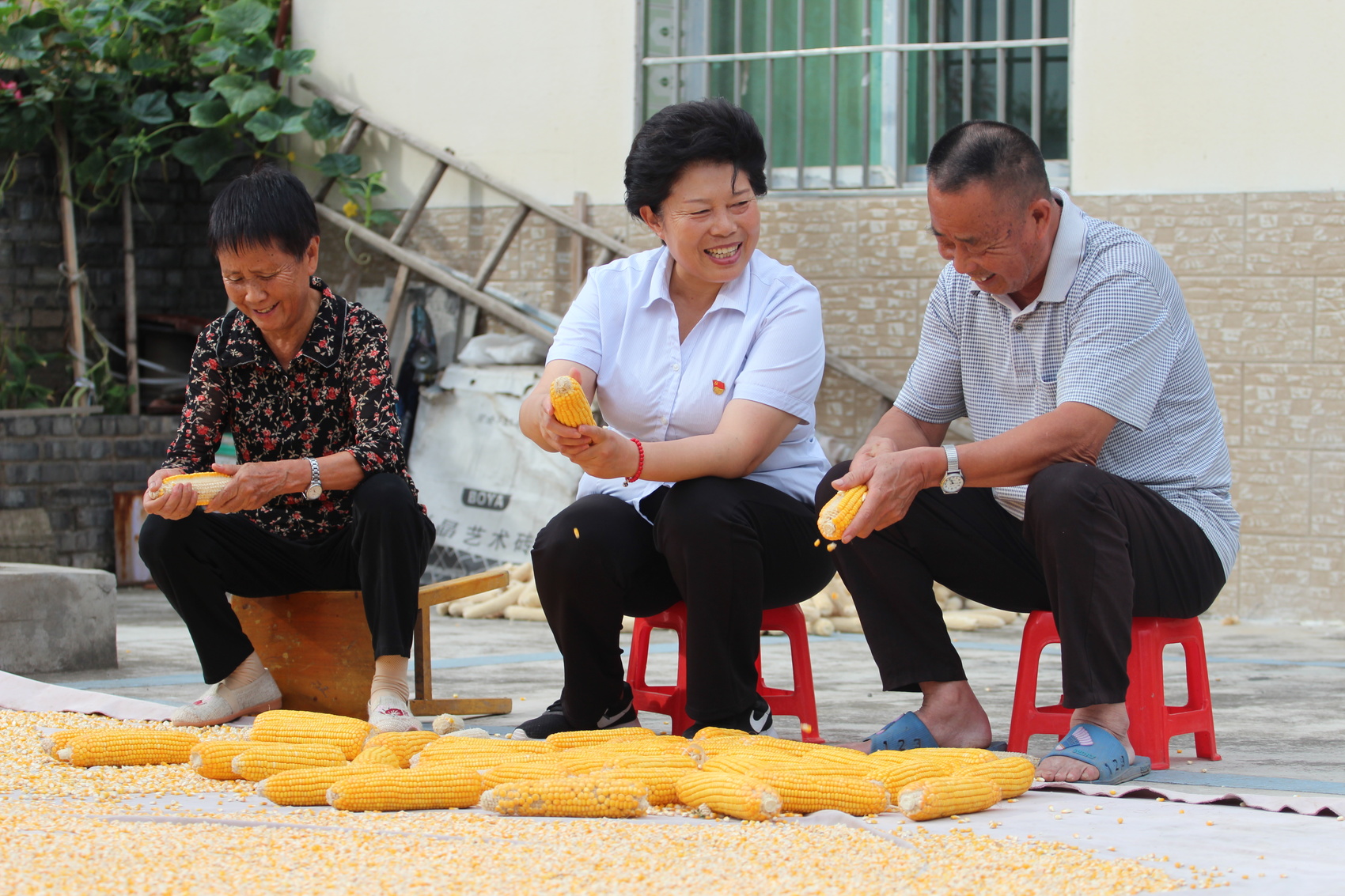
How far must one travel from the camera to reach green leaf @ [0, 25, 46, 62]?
680 centimetres

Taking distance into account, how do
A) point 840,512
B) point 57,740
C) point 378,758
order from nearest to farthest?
1. point 378,758
2. point 840,512
3. point 57,740

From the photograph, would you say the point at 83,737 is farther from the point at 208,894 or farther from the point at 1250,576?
the point at 1250,576

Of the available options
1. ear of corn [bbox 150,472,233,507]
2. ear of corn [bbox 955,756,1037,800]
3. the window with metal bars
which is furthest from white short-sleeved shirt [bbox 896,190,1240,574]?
the window with metal bars

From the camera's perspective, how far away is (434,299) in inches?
282

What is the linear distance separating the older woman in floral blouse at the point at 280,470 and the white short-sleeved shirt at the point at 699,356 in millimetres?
487

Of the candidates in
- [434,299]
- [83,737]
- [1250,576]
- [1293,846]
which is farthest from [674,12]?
[1293,846]

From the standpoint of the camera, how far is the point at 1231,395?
19.0 feet

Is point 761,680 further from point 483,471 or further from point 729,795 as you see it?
point 483,471

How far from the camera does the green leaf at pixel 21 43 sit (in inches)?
268

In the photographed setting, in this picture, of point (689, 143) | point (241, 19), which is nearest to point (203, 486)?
point (689, 143)

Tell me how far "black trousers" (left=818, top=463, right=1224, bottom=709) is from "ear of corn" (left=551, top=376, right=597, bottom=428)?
50 centimetres

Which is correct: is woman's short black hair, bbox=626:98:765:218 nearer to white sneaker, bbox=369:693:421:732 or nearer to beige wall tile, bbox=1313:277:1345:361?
white sneaker, bbox=369:693:421:732

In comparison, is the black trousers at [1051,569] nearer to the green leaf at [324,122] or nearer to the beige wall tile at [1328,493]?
the beige wall tile at [1328,493]

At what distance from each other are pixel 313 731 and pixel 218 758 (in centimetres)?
18
